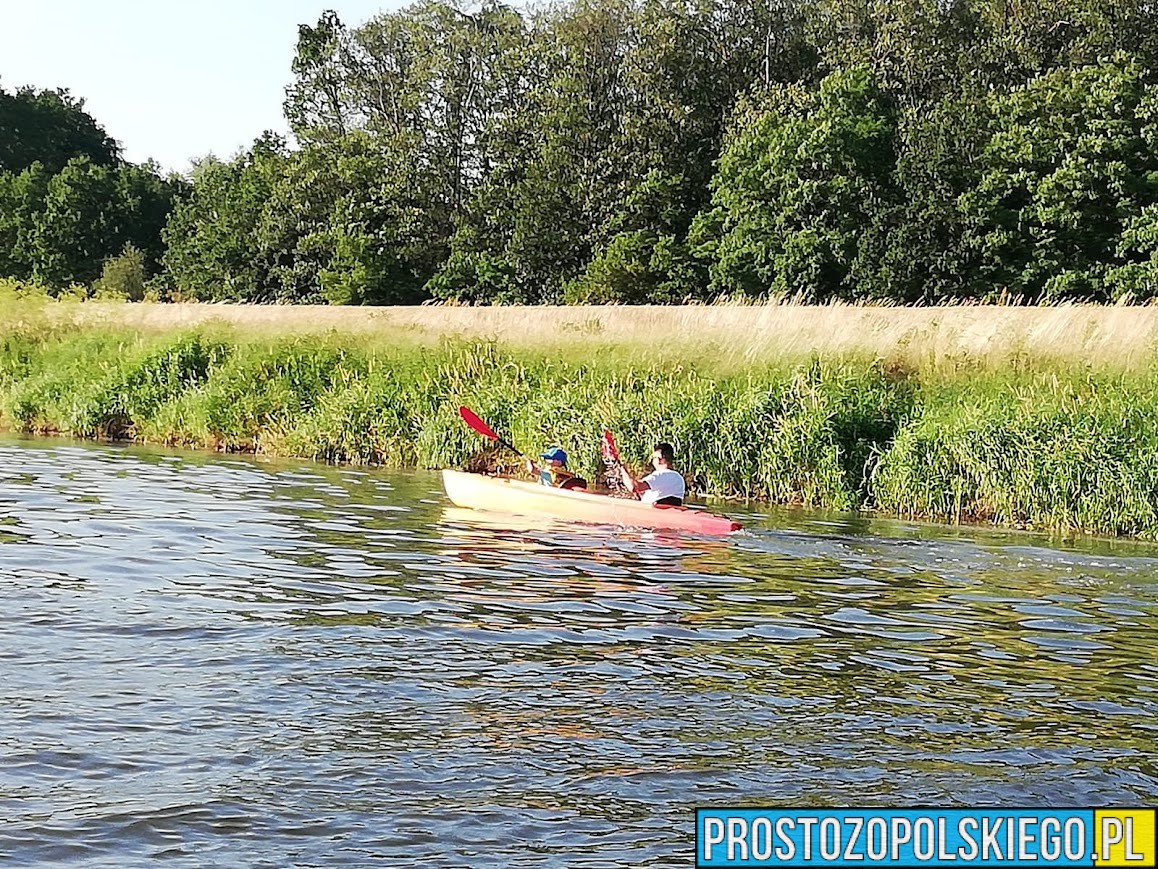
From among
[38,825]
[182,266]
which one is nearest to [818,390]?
[38,825]

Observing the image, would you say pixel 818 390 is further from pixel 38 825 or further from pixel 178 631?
pixel 38 825

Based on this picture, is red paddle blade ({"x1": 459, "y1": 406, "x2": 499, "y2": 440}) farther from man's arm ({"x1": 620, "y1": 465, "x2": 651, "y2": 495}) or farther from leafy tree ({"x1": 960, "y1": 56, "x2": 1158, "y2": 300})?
leafy tree ({"x1": 960, "y1": 56, "x2": 1158, "y2": 300})

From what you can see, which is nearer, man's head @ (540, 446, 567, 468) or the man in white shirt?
the man in white shirt

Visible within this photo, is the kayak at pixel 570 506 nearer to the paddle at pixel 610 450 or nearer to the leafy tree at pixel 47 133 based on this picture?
the paddle at pixel 610 450

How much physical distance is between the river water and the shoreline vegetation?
4.90 feet

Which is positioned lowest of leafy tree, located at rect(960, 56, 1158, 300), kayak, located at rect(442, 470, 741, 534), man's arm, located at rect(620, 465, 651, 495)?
kayak, located at rect(442, 470, 741, 534)

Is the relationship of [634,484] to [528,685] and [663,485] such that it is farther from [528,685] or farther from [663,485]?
[528,685]

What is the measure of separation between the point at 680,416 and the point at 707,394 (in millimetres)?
458

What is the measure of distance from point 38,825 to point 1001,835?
3.75 metres

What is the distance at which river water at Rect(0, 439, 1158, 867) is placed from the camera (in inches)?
230

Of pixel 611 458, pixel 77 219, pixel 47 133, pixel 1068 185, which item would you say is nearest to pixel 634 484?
pixel 611 458

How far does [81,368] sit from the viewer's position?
23.6 meters

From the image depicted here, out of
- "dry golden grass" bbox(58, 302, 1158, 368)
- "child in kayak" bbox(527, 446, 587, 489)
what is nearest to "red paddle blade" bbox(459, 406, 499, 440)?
"child in kayak" bbox(527, 446, 587, 489)

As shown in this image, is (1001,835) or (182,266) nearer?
(1001,835)
